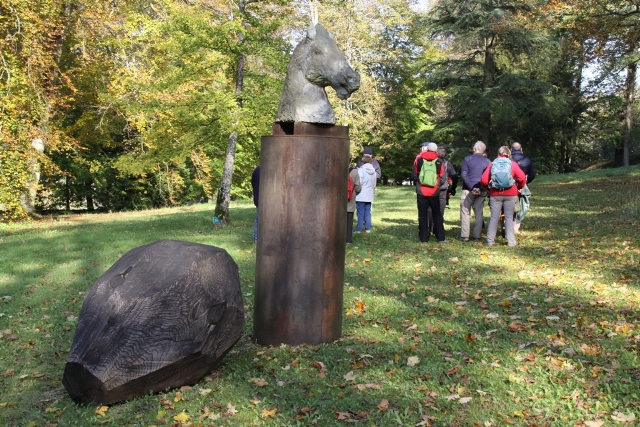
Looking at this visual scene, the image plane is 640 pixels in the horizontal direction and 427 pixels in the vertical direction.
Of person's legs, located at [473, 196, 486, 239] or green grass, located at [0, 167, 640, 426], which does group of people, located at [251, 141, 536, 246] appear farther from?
green grass, located at [0, 167, 640, 426]

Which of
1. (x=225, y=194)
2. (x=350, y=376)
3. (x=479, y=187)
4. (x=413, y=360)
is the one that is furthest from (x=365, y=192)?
(x=350, y=376)

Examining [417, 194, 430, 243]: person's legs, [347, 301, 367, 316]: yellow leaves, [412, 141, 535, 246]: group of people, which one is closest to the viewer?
[347, 301, 367, 316]: yellow leaves

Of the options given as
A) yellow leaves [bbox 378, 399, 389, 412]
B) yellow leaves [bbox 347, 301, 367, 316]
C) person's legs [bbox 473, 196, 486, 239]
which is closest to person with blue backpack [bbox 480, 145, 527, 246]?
person's legs [bbox 473, 196, 486, 239]

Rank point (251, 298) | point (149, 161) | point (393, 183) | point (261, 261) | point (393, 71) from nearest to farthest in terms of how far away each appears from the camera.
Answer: point (261, 261) < point (251, 298) < point (149, 161) < point (393, 71) < point (393, 183)

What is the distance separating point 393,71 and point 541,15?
73.1ft

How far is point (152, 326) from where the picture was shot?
508 cm

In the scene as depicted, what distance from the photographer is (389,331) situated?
6.84 metres

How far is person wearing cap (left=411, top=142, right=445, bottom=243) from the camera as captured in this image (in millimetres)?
12594

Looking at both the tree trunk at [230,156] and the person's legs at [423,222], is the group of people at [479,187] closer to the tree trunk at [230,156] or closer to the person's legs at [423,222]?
the person's legs at [423,222]

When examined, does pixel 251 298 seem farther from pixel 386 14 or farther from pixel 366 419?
pixel 386 14

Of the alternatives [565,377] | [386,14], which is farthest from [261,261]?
[386,14]

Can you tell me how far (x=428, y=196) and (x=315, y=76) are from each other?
21.7ft

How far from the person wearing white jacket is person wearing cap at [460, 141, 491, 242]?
223 cm

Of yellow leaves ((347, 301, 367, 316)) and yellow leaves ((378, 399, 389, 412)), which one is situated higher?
yellow leaves ((378, 399, 389, 412))
